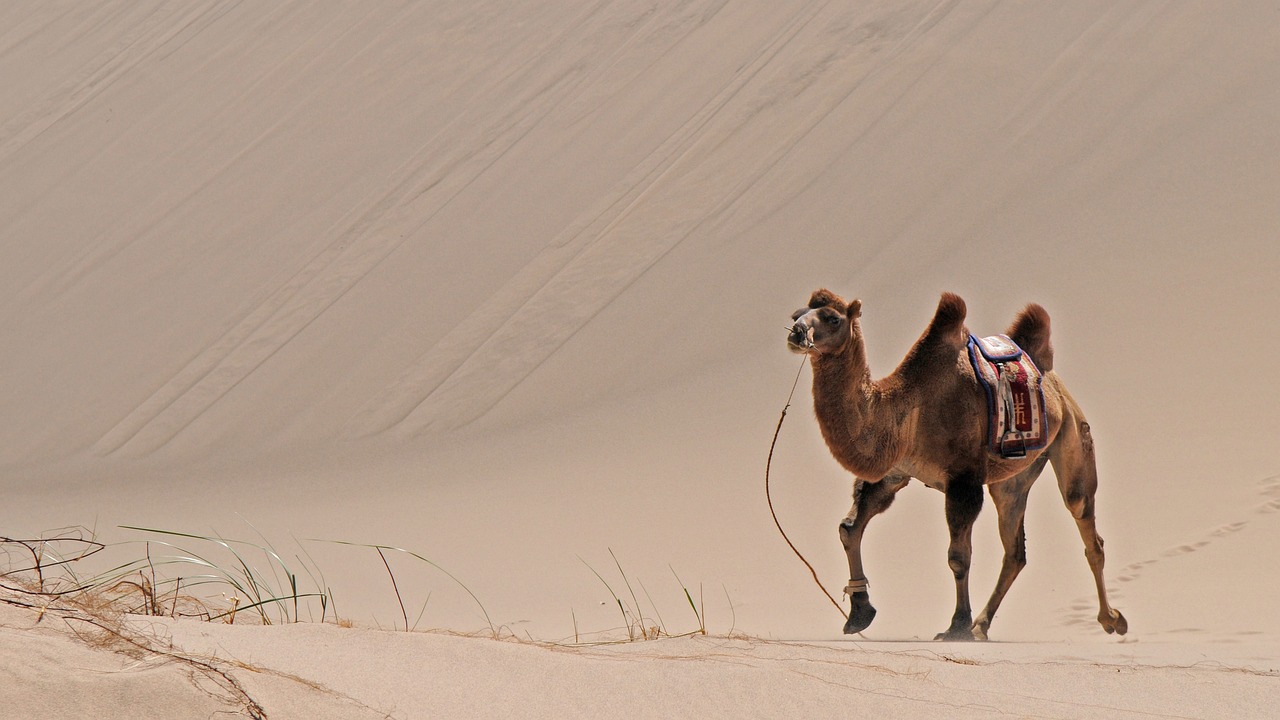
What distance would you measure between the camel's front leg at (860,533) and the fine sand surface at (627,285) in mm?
1333

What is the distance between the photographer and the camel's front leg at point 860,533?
549 cm

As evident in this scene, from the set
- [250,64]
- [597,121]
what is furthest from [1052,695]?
[250,64]

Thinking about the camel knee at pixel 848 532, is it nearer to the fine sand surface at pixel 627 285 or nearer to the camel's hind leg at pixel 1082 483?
the camel's hind leg at pixel 1082 483

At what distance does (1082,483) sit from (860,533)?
123 centimetres

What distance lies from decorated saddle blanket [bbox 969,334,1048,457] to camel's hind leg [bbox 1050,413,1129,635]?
1.64ft

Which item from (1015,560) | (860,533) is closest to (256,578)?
(860,533)

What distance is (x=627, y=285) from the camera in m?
12.4

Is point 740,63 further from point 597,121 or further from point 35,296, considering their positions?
point 35,296

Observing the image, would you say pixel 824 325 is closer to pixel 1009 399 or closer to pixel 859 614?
pixel 1009 399

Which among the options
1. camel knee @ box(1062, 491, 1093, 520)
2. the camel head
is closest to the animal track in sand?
camel knee @ box(1062, 491, 1093, 520)

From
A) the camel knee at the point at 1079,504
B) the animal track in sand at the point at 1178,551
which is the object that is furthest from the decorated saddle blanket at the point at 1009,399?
the animal track in sand at the point at 1178,551

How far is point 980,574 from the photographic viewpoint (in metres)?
9.00

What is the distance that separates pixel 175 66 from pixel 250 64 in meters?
1.14

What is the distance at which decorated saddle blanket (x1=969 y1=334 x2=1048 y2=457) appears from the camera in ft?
18.1
